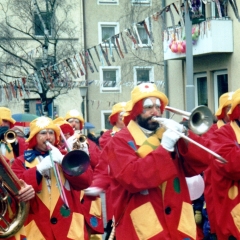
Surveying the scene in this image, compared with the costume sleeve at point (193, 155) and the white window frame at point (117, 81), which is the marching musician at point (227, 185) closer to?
the costume sleeve at point (193, 155)

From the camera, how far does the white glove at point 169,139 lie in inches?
223

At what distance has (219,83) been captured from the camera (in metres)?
22.9

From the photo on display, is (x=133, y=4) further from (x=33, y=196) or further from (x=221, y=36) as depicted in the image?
(x=33, y=196)

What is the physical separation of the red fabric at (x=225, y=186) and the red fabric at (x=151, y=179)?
2.69ft

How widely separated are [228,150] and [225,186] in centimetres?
46

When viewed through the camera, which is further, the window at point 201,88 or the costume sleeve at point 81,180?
the window at point 201,88

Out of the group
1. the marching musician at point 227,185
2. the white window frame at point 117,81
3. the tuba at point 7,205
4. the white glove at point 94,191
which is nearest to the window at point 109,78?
the white window frame at point 117,81

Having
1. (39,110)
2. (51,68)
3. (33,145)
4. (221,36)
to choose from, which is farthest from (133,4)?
(33,145)

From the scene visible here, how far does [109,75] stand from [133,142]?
3281 cm

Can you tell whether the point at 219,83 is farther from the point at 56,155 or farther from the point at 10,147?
the point at 56,155

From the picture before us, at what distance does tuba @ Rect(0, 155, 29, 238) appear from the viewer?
250 inches

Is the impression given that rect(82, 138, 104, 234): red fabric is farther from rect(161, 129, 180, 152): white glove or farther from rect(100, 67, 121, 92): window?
rect(100, 67, 121, 92): window

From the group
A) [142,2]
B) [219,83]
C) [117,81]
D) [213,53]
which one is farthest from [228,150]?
[117,81]

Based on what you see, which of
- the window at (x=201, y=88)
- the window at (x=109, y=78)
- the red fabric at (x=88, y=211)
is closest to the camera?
the red fabric at (x=88, y=211)
